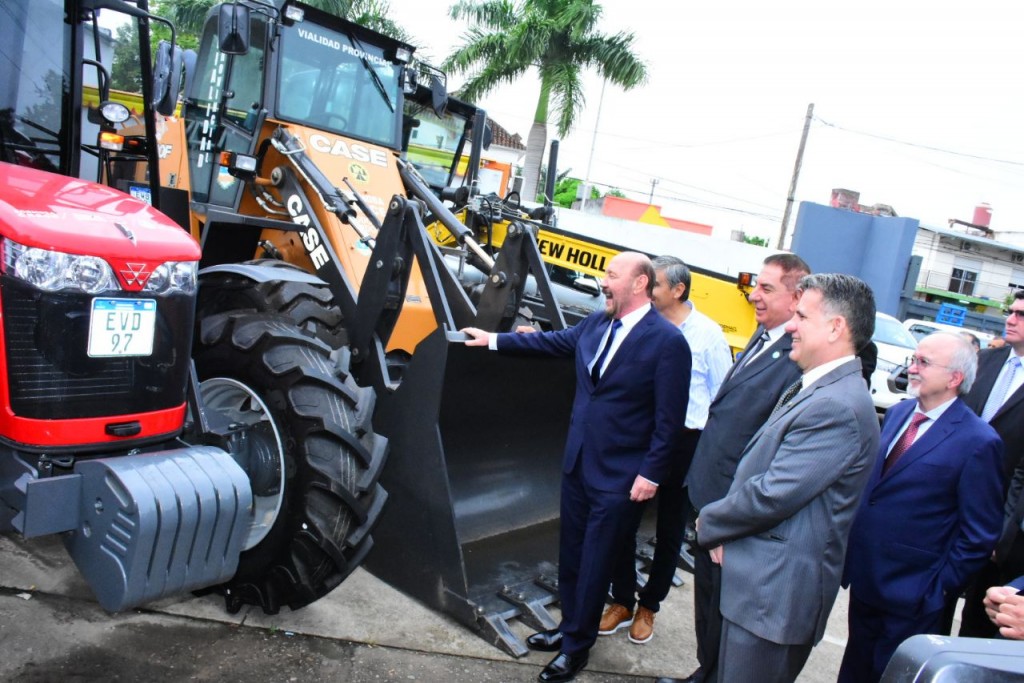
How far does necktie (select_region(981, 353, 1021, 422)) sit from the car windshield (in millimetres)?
10322

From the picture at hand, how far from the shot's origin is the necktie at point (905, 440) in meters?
3.27

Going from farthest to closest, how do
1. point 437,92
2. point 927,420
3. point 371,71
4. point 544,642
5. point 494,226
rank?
point 494,226, point 437,92, point 371,71, point 544,642, point 927,420

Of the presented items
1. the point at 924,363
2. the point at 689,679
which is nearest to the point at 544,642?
the point at 689,679

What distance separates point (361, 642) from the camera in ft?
12.7

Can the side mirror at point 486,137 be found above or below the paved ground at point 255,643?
above

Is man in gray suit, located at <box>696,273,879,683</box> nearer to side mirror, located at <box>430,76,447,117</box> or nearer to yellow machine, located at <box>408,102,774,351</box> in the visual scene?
side mirror, located at <box>430,76,447,117</box>

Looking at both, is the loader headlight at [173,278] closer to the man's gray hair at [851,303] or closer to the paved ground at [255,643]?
the paved ground at [255,643]

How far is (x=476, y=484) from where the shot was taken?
467cm

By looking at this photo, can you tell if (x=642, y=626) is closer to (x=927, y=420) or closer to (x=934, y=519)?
(x=934, y=519)

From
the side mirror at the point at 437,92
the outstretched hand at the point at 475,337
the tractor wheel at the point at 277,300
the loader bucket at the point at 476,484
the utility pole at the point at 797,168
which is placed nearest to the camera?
the loader bucket at the point at 476,484

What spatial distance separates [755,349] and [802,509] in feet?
4.47

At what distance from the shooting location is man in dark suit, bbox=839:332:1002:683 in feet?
10.1

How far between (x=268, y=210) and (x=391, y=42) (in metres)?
1.55

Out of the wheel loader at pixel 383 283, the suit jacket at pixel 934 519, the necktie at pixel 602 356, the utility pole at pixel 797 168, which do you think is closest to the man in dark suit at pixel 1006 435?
the suit jacket at pixel 934 519
